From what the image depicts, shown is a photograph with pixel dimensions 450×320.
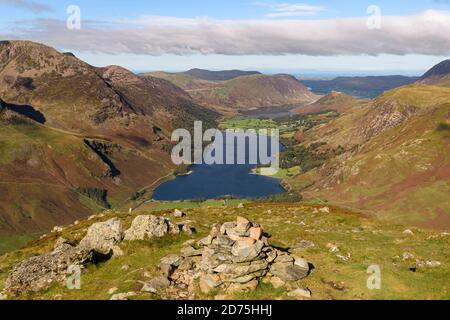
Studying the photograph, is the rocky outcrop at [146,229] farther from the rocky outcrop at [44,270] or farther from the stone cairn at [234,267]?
the stone cairn at [234,267]

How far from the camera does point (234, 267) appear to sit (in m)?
40.3

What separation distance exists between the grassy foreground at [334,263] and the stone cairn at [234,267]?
43.8 inches

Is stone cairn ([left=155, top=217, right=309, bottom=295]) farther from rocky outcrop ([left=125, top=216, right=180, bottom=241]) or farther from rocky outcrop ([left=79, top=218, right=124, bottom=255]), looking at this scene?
rocky outcrop ([left=79, top=218, right=124, bottom=255])

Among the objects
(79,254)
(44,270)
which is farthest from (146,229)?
(44,270)

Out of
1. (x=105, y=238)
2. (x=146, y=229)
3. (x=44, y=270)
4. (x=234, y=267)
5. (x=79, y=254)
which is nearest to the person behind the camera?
(x=234, y=267)

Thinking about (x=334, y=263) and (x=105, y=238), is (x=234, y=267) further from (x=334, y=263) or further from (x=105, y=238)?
(x=105, y=238)

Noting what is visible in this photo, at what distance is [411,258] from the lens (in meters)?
47.5

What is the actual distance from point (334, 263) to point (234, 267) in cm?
1196

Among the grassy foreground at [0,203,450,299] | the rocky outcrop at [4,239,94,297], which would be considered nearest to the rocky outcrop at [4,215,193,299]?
the rocky outcrop at [4,239,94,297]

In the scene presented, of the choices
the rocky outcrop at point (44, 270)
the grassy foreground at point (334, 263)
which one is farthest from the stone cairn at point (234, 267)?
the rocky outcrop at point (44, 270)

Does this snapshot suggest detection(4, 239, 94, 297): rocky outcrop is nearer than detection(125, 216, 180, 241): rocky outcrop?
Yes

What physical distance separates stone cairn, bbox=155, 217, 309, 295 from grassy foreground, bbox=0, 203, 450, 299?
1111 mm

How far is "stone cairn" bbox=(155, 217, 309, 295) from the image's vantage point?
40031mm
